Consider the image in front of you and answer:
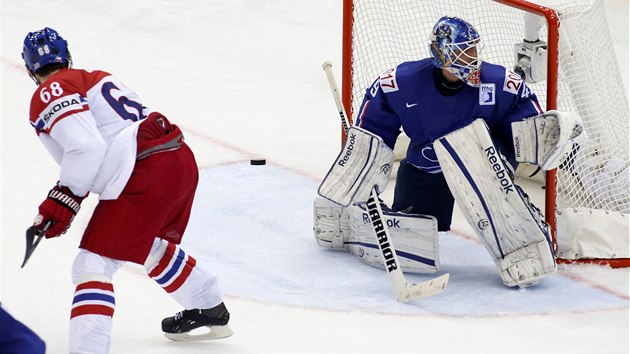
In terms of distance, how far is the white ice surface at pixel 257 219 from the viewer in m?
3.89

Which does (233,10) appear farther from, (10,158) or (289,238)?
(289,238)

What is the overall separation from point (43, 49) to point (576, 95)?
2.13m

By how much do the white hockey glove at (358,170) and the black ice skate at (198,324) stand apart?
2.43 feet

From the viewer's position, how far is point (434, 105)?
4.30 meters

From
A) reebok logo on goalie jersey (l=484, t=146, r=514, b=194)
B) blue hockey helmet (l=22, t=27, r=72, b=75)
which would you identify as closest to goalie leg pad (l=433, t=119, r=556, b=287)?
reebok logo on goalie jersey (l=484, t=146, r=514, b=194)

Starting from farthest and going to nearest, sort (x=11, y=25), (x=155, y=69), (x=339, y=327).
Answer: (x=11, y=25) → (x=155, y=69) → (x=339, y=327)

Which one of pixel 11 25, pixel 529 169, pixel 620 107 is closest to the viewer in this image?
pixel 620 107

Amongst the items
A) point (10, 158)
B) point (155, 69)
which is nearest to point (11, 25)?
point (155, 69)

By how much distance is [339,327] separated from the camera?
393 centimetres

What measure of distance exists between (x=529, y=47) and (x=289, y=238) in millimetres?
1132

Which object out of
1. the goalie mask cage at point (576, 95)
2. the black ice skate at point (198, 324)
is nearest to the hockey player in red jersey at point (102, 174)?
the black ice skate at point (198, 324)

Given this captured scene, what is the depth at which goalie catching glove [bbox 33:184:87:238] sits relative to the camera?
3352 mm

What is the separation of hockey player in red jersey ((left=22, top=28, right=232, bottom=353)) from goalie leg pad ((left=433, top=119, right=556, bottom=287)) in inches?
41.0

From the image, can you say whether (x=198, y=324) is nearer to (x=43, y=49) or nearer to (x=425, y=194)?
(x=43, y=49)
